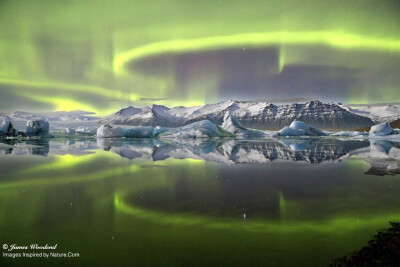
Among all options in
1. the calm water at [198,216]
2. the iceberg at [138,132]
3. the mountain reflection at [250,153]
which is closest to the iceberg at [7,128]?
the iceberg at [138,132]

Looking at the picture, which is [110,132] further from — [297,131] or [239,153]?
[297,131]

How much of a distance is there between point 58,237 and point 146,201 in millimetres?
3044

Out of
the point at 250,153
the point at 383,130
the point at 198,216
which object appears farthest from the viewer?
the point at 383,130

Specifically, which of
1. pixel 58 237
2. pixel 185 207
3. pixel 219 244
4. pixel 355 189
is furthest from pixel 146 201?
pixel 355 189

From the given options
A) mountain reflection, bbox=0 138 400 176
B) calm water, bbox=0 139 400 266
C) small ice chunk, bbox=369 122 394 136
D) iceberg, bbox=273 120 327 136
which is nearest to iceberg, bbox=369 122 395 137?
small ice chunk, bbox=369 122 394 136

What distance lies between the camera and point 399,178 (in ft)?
41.2

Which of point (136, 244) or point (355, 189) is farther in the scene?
point (355, 189)

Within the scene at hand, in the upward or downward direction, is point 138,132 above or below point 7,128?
below

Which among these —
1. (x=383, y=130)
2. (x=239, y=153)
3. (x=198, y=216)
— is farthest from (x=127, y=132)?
(x=198, y=216)

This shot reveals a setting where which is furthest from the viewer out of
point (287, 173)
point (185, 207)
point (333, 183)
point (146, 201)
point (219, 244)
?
point (287, 173)

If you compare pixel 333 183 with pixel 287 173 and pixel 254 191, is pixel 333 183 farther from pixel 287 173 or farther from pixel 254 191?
pixel 254 191

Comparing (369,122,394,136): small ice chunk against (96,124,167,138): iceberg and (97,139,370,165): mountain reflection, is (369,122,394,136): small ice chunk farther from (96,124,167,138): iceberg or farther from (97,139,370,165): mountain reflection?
(96,124,167,138): iceberg

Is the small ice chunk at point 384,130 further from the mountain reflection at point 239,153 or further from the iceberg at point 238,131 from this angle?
the mountain reflection at point 239,153

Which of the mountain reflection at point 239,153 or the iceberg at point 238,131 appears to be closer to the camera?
the mountain reflection at point 239,153
